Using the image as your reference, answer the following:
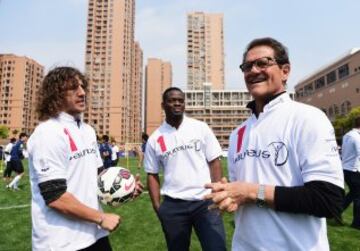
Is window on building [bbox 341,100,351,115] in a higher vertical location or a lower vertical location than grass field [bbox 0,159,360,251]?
higher

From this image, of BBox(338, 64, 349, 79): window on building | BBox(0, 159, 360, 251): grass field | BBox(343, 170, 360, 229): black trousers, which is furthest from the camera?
BBox(338, 64, 349, 79): window on building

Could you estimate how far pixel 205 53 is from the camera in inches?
6437

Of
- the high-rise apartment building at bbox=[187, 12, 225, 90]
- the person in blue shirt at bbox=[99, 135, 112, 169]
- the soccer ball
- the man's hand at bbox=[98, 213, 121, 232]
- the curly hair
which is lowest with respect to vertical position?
the man's hand at bbox=[98, 213, 121, 232]

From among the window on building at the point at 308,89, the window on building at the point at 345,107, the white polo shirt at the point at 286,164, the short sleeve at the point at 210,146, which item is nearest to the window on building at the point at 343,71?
the window on building at the point at 345,107

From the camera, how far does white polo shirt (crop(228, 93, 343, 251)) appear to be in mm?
1873

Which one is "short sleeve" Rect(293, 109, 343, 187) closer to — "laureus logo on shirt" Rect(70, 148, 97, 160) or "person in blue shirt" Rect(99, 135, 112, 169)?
"laureus logo on shirt" Rect(70, 148, 97, 160)

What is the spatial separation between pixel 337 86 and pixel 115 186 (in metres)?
86.5

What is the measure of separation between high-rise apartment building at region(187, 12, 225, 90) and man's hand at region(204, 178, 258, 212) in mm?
160991

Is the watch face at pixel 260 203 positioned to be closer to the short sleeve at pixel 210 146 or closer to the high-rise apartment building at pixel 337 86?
the short sleeve at pixel 210 146

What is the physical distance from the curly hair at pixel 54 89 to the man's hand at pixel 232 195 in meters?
1.46

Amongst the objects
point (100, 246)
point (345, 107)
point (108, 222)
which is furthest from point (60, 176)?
point (345, 107)

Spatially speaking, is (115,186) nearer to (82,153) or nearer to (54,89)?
(82,153)

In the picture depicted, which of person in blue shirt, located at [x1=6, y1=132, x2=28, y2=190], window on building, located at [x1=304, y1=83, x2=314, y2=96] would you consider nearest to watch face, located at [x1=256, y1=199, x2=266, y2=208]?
person in blue shirt, located at [x1=6, y1=132, x2=28, y2=190]

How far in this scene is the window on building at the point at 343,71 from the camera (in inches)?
3042
